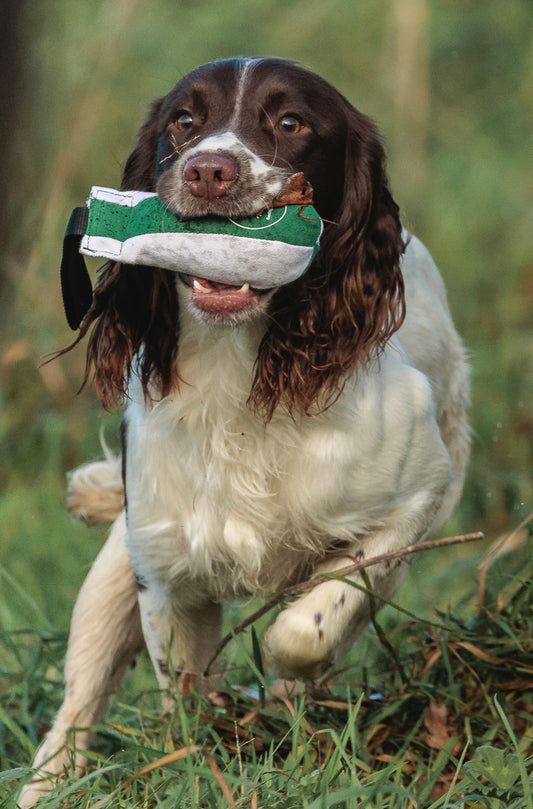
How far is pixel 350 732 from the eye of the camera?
8.74ft

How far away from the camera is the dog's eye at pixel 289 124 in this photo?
2.99m

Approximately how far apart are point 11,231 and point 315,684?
3.11m

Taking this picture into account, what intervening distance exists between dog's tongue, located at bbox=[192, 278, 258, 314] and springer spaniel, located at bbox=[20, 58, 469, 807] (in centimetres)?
1

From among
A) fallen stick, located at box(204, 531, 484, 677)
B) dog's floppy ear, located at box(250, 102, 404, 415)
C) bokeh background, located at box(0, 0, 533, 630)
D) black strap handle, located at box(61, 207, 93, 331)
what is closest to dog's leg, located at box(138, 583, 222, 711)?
fallen stick, located at box(204, 531, 484, 677)

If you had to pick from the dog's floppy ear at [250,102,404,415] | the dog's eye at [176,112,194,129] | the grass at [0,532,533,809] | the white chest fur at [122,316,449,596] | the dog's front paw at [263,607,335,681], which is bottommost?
the grass at [0,532,533,809]

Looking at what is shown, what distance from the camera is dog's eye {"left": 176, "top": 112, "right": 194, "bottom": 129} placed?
10.0 ft

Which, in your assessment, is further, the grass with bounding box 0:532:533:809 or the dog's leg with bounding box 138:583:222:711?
the dog's leg with bounding box 138:583:222:711

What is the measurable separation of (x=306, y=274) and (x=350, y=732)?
1.00 m

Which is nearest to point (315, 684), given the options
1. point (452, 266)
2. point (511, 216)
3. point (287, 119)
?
point (287, 119)

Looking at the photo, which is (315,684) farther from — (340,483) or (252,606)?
(252,606)

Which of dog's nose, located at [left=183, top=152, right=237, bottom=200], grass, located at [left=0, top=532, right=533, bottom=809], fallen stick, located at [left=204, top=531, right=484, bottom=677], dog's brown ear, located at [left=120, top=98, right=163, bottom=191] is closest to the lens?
grass, located at [left=0, top=532, right=533, bottom=809]

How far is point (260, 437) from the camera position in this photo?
3131 millimetres

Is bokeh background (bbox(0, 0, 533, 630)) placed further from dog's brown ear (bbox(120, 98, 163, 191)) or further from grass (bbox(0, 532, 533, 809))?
grass (bbox(0, 532, 533, 809))

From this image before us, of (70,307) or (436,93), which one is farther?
(436,93)
